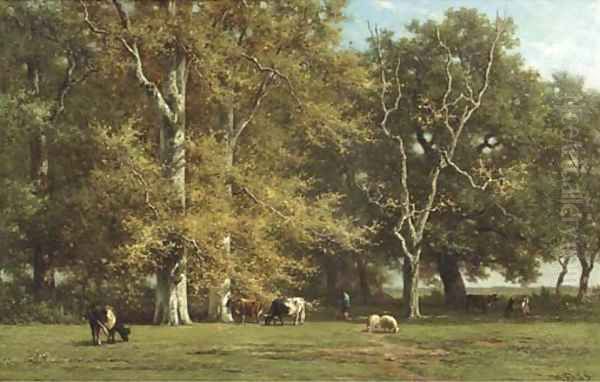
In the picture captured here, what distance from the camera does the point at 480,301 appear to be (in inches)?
1129

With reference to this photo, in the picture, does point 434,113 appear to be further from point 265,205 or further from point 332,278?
point 332,278

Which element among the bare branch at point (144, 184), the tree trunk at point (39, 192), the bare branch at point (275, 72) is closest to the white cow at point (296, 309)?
the bare branch at point (144, 184)

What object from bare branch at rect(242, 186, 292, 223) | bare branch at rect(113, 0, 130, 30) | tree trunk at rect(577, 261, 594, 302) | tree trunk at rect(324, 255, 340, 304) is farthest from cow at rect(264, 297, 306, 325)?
tree trunk at rect(577, 261, 594, 302)

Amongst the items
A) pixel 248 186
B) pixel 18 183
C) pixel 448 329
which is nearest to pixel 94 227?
pixel 18 183

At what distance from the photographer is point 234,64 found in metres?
22.0

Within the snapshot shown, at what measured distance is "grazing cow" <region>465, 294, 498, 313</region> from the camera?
28.7 meters

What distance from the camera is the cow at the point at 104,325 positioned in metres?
17.4

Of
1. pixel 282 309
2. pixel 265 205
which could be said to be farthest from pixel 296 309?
pixel 265 205

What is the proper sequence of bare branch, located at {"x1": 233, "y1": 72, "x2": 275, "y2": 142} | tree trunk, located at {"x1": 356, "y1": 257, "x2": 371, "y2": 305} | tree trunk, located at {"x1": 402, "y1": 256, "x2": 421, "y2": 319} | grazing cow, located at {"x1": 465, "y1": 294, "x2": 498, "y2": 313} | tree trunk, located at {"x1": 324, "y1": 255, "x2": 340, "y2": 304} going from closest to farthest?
bare branch, located at {"x1": 233, "y1": 72, "x2": 275, "y2": 142} → tree trunk, located at {"x1": 402, "y1": 256, "x2": 421, "y2": 319} → grazing cow, located at {"x1": 465, "y1": 294, "x2": 498, "y2": 313} → tree trunk, located at {"x1": 324, "y1": 255, "x2": 340, "y2": 304} → tree trunk, located at {"x1": 356, "y1": 257, "x2": 371, "y2": 305}

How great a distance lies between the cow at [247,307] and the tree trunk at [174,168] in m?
2.58

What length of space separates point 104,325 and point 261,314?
7430 mm

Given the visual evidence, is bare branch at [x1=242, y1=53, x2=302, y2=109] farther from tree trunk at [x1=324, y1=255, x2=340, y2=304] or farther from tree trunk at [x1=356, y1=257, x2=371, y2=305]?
tree trunk at [x1=356, y1=257, x2=371, y2=305]

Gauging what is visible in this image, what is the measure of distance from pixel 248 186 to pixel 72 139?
217 inches

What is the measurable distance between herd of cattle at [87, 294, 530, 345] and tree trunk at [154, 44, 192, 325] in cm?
188
